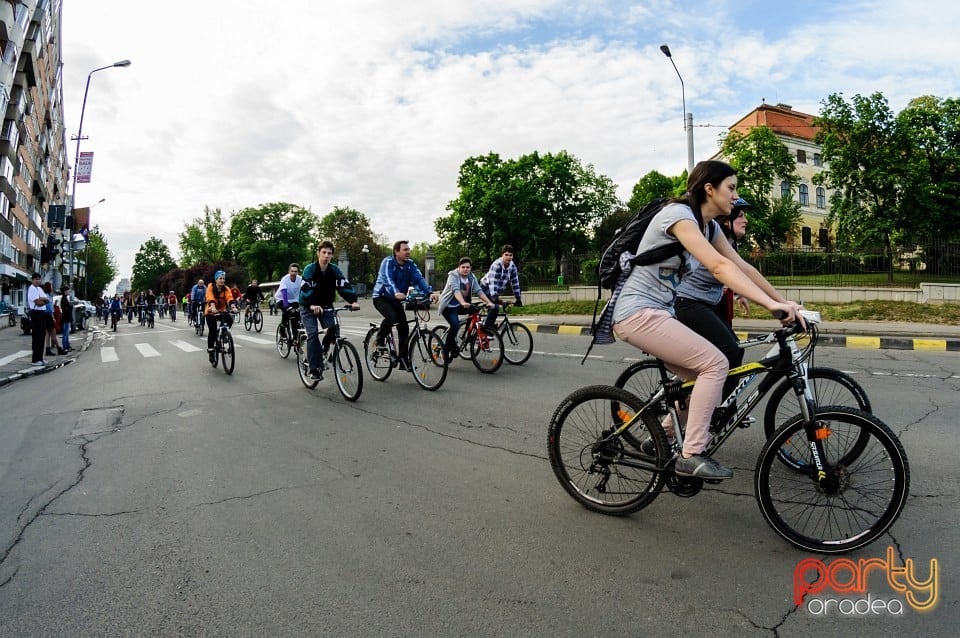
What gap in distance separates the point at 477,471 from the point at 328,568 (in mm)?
1650

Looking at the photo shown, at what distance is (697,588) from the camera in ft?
8.73

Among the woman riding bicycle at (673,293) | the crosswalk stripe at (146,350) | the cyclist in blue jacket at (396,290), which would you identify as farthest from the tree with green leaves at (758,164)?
the woman riding bicycle at (673,293)

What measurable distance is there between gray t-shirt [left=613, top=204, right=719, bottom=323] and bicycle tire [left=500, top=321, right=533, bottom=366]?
6.50 meters

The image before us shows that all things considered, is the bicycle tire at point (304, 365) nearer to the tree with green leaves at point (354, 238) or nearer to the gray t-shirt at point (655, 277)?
the gray t-shirt at point (655, 277)

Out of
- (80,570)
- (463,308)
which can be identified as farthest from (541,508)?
(463,308)

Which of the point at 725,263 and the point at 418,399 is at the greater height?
the point at 725,263

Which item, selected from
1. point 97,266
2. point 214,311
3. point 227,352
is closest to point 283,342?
point 214,311

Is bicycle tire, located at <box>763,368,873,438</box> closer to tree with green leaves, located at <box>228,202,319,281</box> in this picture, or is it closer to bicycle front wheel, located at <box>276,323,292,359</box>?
bicycle front wheel, located at <box>276,323,292,359</box>

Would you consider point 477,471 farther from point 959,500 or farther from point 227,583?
point 959,500

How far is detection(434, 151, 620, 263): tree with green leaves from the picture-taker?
184ft

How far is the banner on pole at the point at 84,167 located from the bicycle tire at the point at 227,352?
27047 mm

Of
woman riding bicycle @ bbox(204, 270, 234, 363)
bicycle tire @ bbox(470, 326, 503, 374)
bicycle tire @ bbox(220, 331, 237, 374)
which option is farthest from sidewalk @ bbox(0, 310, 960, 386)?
bicycle tire @ bbox(470, 326, 503, 374)

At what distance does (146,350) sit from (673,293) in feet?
52.8

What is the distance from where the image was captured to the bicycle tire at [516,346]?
32.7ft
